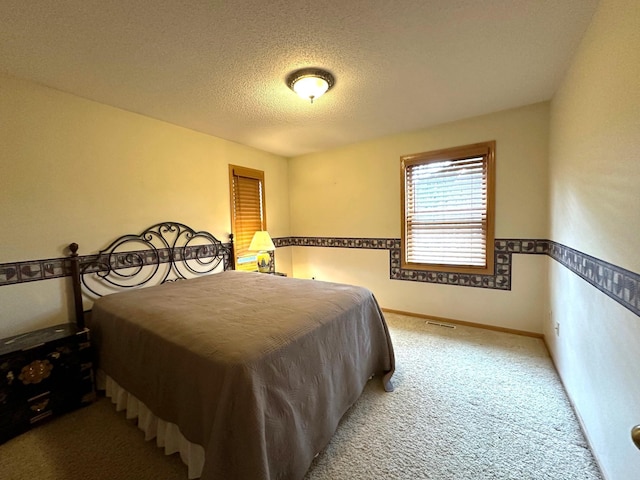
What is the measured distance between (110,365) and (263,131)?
2.73 metres

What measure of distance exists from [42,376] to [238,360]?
1637mm

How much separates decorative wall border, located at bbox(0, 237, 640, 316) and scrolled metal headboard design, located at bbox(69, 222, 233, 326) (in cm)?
9

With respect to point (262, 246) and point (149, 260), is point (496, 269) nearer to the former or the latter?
point (262, 246)

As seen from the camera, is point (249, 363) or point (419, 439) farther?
point (419, 439)

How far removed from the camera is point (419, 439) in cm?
158

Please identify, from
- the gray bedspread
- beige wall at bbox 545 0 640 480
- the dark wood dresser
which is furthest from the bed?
beige wall at bbox 545 0 640 480

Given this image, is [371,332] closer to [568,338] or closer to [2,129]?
[568,338]

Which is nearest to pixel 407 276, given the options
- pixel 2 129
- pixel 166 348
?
pixel 166 348

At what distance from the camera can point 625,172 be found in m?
1.14

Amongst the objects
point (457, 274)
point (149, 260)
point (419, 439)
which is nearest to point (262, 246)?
point (149, 260)

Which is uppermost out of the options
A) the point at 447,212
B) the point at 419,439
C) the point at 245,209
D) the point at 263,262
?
the point at 245,209

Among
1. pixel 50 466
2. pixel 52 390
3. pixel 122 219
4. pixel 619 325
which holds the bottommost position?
pixel 50 466

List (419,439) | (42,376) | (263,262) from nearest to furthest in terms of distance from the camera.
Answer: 1. (419,439)
2. (42,376)
3. (263,262)

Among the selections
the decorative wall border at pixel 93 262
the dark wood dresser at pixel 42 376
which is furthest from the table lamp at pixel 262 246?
the dark wood dresser at pixel 42 376
